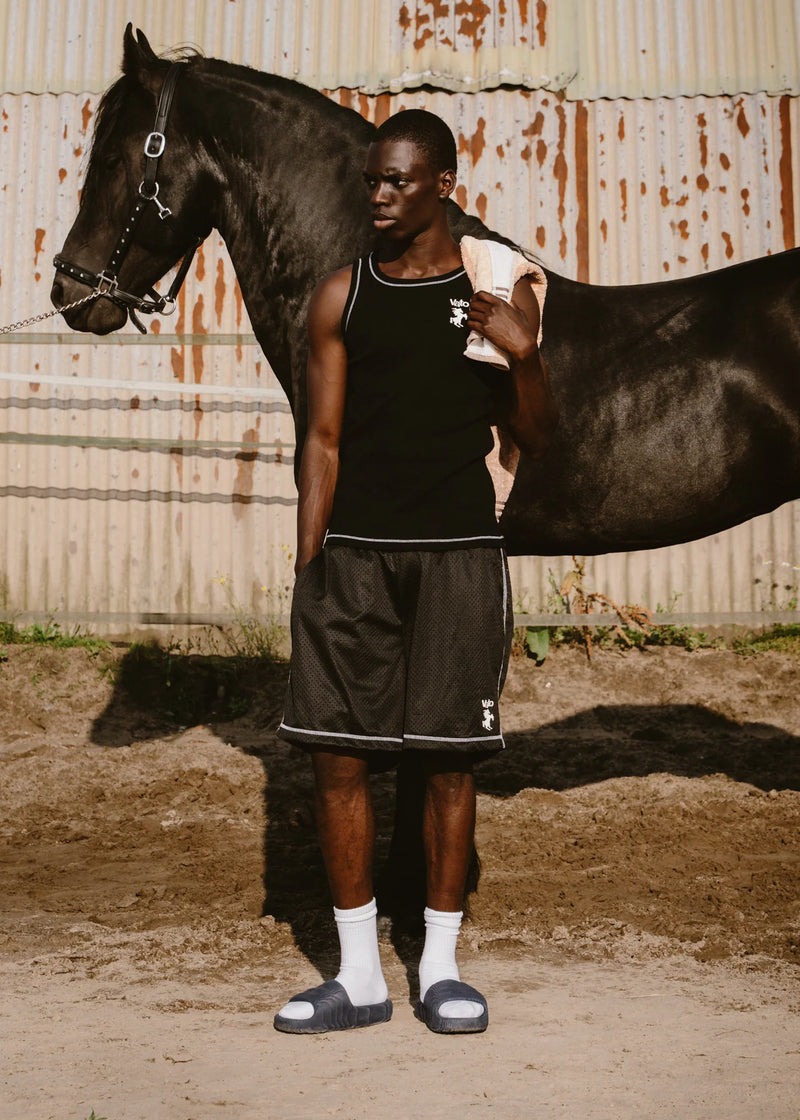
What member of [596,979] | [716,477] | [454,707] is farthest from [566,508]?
[596,979]

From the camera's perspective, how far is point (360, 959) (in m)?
2.77

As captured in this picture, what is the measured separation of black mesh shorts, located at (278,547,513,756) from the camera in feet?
8.98

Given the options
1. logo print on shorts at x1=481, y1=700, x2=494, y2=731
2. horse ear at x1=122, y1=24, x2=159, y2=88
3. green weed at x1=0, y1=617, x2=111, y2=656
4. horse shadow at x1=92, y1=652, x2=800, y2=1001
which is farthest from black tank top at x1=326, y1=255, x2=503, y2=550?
green weed at x1=0, y1=617, x2=111, y2=656

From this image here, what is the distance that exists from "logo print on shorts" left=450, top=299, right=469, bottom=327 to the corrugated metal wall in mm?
4723

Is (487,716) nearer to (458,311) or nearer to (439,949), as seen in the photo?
(439,949)

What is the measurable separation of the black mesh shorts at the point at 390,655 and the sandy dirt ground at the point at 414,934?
2.23 ft

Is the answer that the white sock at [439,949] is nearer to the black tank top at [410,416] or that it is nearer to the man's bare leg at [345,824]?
the man's bare leg at [345,824]

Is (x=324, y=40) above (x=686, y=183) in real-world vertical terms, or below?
above

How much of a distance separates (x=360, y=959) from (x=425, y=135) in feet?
6.31

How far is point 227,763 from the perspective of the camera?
5.47 metres

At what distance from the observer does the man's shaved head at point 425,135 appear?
2709 mm

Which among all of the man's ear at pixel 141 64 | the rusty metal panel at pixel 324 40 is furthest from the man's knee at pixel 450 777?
the rusty metal panel at pixel 324 40

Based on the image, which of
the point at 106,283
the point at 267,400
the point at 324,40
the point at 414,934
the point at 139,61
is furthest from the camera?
the point at 324,40

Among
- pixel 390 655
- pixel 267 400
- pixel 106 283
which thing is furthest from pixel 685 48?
pixel 390 655
